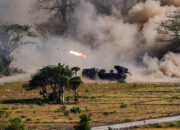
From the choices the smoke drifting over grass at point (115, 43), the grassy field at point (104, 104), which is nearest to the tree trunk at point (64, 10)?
the smoke drifting over grass at point (115, 43)

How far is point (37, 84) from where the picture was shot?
5356cm

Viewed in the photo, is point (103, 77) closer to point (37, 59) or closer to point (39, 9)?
point (37, 59)

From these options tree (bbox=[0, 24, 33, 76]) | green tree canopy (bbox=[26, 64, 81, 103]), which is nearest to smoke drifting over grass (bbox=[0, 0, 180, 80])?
tree (bbox=[0, 24, 33, 76])

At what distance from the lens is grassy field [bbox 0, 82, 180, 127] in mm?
37719

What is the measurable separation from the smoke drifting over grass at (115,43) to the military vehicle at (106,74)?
4403 millimetres

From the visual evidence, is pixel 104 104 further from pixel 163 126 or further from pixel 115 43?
pixel 115 43

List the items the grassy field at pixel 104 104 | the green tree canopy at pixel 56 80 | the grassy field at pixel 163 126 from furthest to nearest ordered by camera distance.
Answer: the green tree canopy at pixel 56 80 < the grassy field at pixel 104 104 < the grassy field at pixel 163 126

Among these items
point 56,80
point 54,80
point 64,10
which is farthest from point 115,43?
point 56,80

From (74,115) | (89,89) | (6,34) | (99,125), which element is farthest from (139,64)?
(99,125)

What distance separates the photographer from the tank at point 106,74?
71.1 meters

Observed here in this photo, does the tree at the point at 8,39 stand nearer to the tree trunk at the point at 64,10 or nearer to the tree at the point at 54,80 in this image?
the tree trunk at the point at 64,10

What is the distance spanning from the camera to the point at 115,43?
94188 millimetres

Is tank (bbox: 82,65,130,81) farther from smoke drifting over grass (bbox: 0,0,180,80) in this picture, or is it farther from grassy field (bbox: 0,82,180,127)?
grassy field (bbox: 0,82,180,127)

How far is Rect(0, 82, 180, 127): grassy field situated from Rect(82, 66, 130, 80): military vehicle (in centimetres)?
575
